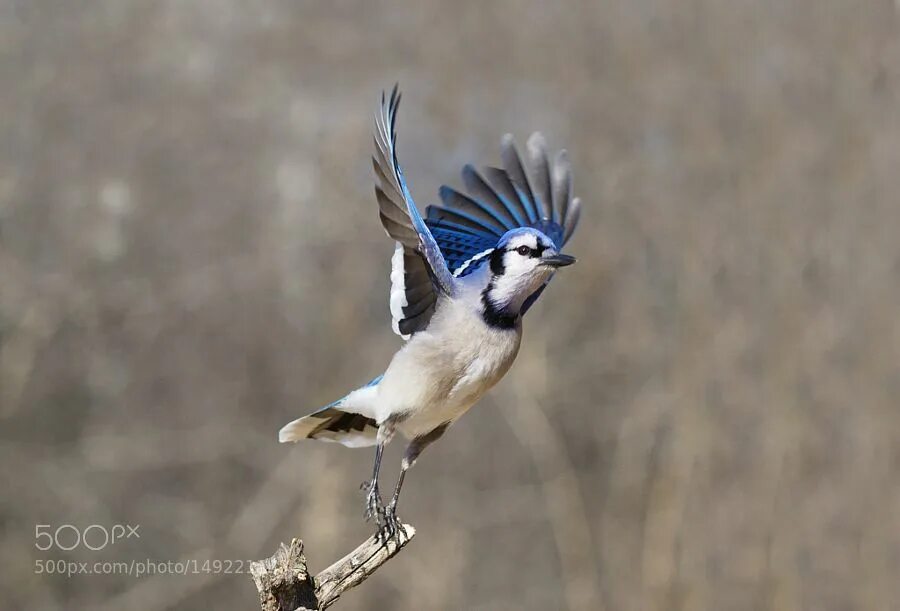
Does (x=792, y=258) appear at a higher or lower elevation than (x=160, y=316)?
lower

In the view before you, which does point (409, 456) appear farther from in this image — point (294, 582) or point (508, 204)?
point (508, 204)

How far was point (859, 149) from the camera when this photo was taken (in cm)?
618

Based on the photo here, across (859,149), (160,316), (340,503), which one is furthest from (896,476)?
(160,316)

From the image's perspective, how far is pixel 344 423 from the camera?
107 inches

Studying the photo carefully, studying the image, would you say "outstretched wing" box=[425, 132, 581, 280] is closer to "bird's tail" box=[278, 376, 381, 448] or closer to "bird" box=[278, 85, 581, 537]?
"bird" box=[278, 85, 581, 537]

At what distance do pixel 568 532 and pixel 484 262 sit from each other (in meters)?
3.86

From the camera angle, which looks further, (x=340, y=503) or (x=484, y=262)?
(x=340, y=503)

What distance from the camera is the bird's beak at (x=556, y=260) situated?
2.29 meters

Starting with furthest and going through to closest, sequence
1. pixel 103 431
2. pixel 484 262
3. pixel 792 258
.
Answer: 1. pixel 792 258
2. pixel 103 431
3. pixel 484 262

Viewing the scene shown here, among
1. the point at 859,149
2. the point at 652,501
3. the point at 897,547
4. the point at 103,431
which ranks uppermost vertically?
the point at 103,431

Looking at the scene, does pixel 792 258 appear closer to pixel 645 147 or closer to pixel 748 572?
pixel 645 147

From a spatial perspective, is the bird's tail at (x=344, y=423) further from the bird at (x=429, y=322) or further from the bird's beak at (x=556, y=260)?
the bird's beak at (x=556, y=260)
